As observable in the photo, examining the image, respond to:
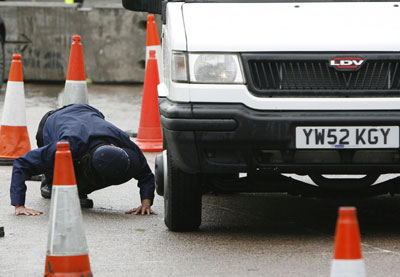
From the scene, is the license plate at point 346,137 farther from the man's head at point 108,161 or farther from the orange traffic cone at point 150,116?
the orange traffic cone at point 150,116

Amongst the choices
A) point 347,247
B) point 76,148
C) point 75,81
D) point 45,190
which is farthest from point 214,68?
point 75,81

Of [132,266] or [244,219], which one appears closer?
[132,266]

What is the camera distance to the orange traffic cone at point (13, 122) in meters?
8.80

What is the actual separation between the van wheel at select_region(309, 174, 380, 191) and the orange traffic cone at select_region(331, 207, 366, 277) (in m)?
2.21

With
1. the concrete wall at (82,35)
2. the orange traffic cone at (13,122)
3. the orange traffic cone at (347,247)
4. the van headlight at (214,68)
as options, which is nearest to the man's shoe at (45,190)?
the orange traffic cone at (13,122)

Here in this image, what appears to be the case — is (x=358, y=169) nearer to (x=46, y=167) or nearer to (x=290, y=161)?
(x=290, y=161)

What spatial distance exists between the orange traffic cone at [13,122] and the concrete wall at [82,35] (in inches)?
286

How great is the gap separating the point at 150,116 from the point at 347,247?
6588mm

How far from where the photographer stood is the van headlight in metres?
5.85

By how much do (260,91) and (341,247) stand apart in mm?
2091

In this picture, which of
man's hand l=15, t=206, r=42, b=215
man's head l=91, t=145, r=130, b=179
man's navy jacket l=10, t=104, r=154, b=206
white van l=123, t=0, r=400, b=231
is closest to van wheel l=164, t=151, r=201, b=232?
white van l=123, t=0, r=400, b=231

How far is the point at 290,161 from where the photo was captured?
5832mm

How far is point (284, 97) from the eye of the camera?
5844 millimetres

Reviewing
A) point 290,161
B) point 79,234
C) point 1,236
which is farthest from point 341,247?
point 1,236
